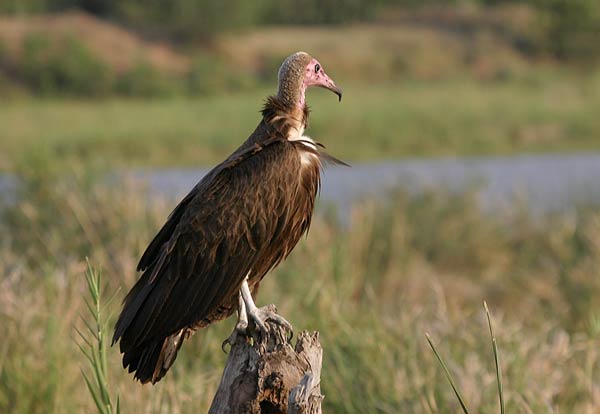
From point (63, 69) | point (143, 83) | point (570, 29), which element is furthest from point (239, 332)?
point (570, 29)

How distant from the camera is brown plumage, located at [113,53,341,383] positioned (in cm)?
336

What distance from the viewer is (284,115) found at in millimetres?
3422

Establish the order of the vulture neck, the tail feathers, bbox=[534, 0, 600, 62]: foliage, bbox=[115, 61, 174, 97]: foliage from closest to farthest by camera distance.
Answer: the tail feathers → the vulture neck → bbox=[115, 61, 174, 97]: foliage → bbox=[534, 0, 600, 62]: foliage

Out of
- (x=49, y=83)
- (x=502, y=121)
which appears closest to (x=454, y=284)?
(x=502, y=121)

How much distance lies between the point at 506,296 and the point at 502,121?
531 inches

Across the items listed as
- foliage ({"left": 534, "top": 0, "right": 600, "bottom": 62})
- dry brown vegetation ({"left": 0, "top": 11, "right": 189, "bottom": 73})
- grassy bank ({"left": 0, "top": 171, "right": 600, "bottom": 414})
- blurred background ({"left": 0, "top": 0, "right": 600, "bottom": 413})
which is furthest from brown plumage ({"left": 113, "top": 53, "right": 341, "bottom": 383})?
foliage ({"left": 534, "top": 0, "right": 600, "bottom": 62})

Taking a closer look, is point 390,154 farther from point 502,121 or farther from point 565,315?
point 565,315

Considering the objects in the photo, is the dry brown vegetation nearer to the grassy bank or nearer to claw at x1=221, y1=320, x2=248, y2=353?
the grassy bank

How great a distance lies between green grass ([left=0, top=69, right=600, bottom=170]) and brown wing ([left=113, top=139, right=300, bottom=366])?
13581mm

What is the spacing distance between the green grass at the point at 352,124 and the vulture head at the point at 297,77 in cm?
1358

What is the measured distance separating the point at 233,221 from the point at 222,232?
0.05 meters

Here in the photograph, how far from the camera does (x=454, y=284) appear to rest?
8547 mm

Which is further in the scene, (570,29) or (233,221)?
(570,29)

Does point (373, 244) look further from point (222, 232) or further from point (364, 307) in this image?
point (222, 232)
